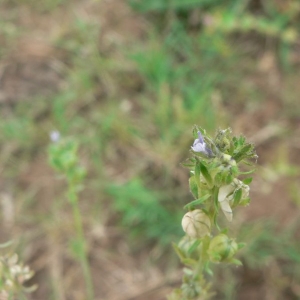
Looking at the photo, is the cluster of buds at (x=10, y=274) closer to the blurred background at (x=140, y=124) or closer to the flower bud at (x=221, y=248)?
the flower bud at (x=221, y=248)

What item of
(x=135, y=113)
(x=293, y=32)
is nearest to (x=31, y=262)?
(x=135, y=113)

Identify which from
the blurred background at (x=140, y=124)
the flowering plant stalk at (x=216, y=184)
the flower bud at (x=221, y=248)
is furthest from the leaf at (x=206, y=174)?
the blurred background at (x=140, y=124)

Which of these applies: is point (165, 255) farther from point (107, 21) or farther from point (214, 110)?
point (107, 21)

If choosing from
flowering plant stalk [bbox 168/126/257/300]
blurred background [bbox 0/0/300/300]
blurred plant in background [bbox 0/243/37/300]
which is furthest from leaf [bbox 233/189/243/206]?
blurred background [bbox 0/0/300/300]

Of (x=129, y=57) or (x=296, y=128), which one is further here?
(x=129, y=57)

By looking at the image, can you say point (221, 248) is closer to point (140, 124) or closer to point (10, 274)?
point (10, 274)

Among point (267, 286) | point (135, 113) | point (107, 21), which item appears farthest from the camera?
point (107, 21)
